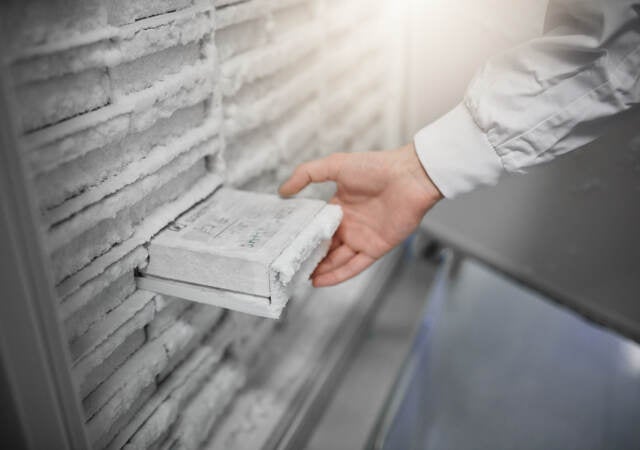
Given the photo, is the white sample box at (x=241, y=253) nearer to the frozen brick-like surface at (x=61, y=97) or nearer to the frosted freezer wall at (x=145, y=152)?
the frosted freezer wall at (x=145, y=152)

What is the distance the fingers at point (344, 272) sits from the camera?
3.30 feet

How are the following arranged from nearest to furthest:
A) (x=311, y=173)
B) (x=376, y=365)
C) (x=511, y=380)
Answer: (x=311, y=173) < (x=376, y=365) < (x=511, y=380)

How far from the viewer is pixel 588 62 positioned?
0.83m

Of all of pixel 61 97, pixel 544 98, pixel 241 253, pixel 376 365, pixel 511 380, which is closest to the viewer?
pixel 61 97

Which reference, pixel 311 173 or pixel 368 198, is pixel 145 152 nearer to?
pixel 311 173

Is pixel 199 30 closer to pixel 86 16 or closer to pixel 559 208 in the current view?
pixel 86 16

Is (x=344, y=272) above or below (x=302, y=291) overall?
above

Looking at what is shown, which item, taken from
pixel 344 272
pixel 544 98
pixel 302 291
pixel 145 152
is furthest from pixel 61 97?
pixel 302 291

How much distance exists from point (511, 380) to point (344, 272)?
3.29 ft

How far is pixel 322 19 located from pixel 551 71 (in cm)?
54

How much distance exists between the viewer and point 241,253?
26.6 inches

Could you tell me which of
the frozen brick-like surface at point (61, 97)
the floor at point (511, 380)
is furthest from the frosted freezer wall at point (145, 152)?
the floor at point (511, 380)

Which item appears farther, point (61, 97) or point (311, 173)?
point (311, 173)

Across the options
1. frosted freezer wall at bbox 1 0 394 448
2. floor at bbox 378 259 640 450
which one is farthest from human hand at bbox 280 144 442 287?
floor at bbox 378 259 640 450
